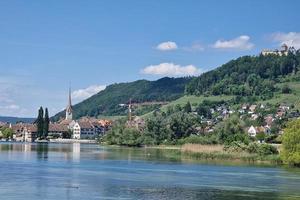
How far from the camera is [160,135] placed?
150m

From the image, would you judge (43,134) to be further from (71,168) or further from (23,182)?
(23,182)

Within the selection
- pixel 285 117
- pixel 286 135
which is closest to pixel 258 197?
pixel 286 135

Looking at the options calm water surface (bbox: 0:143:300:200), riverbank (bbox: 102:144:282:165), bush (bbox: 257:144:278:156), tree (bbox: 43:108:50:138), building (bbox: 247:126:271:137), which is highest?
tree (bbox: 43:108:50:138)

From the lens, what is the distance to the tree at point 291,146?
8037 cm

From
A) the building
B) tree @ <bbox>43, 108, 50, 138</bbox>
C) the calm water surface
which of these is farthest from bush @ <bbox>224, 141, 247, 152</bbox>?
tree @ <bbox>43, 108, 50, 138</bbox>

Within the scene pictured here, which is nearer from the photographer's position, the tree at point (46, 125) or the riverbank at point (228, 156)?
the riverbank at point (228, 156)

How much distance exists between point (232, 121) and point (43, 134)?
90.6 m

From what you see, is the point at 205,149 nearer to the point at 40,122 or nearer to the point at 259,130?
the point at 259,130

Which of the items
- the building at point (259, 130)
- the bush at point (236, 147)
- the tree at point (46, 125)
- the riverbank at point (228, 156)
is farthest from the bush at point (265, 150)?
the tree at point (46, 125)

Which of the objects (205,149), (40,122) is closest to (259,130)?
(205,149)

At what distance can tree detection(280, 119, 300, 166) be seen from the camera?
264ft

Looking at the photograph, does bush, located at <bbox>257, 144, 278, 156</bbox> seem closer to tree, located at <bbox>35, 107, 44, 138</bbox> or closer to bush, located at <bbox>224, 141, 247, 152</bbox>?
bush, located at <bbox>224, 141, 247, 152</bbox>

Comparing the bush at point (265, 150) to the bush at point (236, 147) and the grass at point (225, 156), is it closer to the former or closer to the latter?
the grass at point (225, 156)

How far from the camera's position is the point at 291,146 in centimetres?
8100
